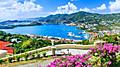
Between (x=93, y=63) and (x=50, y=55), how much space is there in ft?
27.3

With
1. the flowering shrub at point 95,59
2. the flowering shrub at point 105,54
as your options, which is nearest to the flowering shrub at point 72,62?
the flowering shrub at point 95,59

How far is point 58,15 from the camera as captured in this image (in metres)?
132

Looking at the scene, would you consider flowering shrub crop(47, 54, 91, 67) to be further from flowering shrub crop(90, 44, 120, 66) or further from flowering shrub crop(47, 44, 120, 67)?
flowering shrub crop(90, 44, 120, 66)

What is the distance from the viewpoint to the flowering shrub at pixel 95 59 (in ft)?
21.0

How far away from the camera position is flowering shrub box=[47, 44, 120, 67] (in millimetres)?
6395

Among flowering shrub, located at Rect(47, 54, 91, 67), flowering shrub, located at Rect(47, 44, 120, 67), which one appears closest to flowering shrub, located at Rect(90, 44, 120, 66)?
flowering shrub, located at Rect(47, 44, 120, 67)

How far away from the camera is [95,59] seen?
668 centimetres

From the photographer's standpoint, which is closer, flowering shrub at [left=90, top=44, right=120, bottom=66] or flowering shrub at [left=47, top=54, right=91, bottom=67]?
flowering shrub at [left=47, top=54, right=91, bottom=67]

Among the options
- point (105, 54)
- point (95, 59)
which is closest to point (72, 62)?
point (95, 59)

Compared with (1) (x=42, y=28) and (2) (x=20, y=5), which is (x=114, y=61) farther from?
(1) (x=42, y=28)

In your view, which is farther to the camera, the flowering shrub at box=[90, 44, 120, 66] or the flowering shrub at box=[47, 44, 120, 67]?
the flowering shrub at box=[90, 44, 120, 66]

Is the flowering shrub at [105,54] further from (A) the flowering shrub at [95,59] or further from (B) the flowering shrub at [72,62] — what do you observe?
(B) the flowering shrub at [72,62]

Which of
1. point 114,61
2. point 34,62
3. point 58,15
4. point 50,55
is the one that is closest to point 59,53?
point 50,55

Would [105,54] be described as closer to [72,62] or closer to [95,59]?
[95,59]
